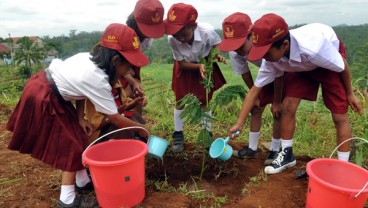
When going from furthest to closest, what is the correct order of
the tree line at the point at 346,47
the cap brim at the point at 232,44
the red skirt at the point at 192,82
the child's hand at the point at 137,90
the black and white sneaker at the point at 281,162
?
the tree line at the point at 346,47, the red skirt at the point at 192,82, the child's hand at the point at 137,90, the black and white sneaker at the point at 281,162, the cap brim at the point at 232,44

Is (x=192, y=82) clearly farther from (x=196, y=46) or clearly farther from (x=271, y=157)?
(x=271, y=157)

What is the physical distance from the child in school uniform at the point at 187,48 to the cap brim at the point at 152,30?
0.07m

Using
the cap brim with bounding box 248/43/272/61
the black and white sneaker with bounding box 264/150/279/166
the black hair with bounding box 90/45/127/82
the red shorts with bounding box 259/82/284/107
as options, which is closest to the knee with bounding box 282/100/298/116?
the red shorts with bounding box 259/82/284/107

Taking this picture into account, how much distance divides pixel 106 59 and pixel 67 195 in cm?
97

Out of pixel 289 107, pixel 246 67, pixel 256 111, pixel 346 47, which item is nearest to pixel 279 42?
pixel 289 107

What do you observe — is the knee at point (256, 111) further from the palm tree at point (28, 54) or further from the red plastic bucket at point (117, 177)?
the palm tree at point (28, 54)

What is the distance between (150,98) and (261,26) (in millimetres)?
3482

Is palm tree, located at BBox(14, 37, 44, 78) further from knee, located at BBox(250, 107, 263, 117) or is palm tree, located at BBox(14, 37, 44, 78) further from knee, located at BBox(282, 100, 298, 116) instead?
knee, located at BBox(282, 100, 298, 116)

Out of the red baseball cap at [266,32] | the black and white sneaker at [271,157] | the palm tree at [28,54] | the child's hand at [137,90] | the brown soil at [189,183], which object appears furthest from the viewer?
the palm tree at [28,54]

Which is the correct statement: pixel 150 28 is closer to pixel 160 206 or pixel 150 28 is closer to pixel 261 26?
pixel 261 26

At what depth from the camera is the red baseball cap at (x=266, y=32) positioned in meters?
2.09

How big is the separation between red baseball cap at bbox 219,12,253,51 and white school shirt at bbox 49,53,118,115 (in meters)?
0.96

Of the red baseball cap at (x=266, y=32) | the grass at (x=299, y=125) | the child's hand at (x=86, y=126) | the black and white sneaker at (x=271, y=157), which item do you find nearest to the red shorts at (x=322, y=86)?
the red baseball cap at (x=266, y=32)

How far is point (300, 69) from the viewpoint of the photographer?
7.86ft
